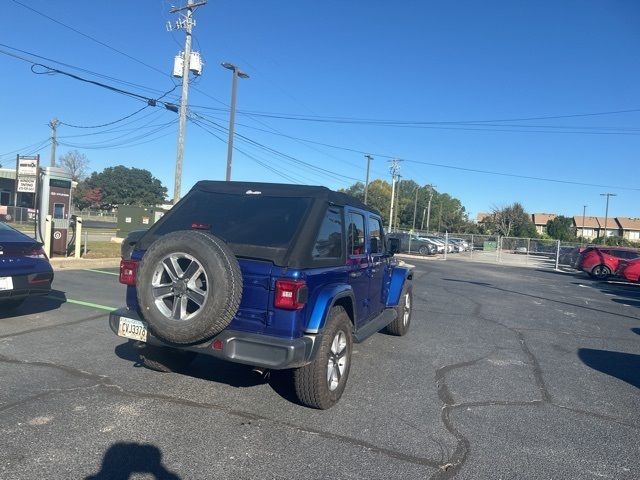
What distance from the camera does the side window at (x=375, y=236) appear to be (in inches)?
233

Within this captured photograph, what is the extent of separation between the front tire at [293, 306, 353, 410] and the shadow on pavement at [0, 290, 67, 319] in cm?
503

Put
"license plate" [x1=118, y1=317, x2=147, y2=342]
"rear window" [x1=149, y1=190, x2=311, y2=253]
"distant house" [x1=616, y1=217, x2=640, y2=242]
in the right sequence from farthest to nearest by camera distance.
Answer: "distant house" [x1=616, y1=217, x2=640, y2=242] < "rear window" [x1=149, y1=190, x2=311, y2=253] < "license plate" [x1=118, y1=317, x2=147, y2=342]

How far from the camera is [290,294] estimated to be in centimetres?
376

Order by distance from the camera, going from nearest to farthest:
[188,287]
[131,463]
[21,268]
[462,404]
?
1. [131,463]
2. [188,287]
3. [462,404]
4. [21,268]

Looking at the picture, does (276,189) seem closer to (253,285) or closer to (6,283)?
(253,285)

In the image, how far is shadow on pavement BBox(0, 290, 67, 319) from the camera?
23.3 feet

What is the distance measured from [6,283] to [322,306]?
14.9ft

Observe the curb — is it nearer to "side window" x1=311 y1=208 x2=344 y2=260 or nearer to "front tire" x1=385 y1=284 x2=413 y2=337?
"front tire" x1=385 y1=284 x2=413 y2=337

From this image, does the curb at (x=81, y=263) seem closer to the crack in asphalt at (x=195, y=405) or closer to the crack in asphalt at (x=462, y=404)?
the crack in asphalt at (x=195, y=405)

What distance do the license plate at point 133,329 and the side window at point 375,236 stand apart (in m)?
2.70

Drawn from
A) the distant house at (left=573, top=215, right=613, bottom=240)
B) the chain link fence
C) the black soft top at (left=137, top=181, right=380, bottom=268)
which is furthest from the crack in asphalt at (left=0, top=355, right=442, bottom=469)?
the distant house at (left=573, top=215, right=613, bottom=240)

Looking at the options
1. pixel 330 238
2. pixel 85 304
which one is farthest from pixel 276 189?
pixel 85 304

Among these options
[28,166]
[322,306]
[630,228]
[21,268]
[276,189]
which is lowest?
[21,268]

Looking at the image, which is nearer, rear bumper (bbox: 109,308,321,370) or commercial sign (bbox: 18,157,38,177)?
rear bumper (bbox: 109,308,321,370)
